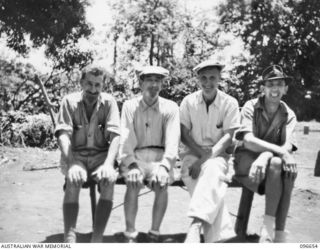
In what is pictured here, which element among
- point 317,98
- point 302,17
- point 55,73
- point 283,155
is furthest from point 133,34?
point 317,98

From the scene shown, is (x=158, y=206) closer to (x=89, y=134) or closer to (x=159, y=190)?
(x=159, y=190)

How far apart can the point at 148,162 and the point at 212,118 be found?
0.74 meters

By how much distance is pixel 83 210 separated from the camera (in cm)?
484

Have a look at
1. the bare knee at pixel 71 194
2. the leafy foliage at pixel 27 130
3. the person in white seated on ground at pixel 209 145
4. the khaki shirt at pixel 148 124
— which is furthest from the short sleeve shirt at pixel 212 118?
the leafy foliage at pixel 27 130

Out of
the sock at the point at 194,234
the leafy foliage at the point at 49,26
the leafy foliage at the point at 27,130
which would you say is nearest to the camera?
the sock at the point at 194,234

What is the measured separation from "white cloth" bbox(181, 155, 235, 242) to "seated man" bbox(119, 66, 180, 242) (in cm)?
29

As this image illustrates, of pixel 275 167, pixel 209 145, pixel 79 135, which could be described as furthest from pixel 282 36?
pixel 79 135

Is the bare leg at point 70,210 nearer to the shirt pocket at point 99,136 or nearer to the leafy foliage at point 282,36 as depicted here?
the shirt pocket at point 99,136

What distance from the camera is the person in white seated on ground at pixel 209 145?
3.44m

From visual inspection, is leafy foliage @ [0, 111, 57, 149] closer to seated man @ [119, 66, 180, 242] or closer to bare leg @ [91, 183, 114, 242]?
seated man @ [119, 66, 180, 242]

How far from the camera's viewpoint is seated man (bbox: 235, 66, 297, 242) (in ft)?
11.3

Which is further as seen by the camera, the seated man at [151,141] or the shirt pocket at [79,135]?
the shirt pocket at [79,135]

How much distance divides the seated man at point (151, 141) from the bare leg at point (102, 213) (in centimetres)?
17

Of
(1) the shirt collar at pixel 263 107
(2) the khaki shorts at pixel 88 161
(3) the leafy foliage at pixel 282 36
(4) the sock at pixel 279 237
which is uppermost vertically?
(3) the leafy foliage at pixel 282 36
